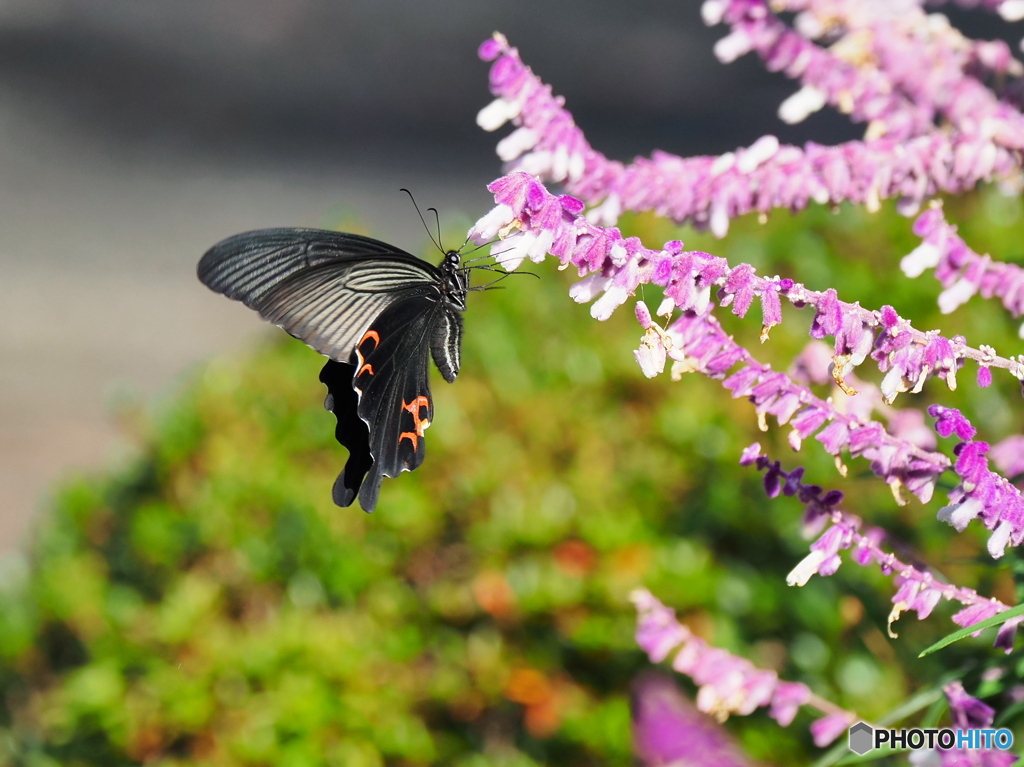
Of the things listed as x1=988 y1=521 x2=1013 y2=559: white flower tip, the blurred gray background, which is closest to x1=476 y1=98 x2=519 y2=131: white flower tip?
x1=988 y1=521 x2=1013 y2=559: white flower tip

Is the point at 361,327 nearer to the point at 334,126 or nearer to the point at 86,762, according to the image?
the point at 86,762

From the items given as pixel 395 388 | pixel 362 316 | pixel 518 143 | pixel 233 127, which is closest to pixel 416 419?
pixel 395 388

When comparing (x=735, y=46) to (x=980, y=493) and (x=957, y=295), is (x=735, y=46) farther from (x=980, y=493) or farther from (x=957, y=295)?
(x=980, y=493)

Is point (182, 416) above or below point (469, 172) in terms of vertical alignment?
below

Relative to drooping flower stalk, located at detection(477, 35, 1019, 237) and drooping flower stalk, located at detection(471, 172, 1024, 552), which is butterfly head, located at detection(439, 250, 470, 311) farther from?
drooping flower stalk, located at detection(471, 172, 1024, 552)

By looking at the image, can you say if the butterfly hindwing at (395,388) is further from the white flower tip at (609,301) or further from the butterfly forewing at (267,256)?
the white flower tip at (609,301)

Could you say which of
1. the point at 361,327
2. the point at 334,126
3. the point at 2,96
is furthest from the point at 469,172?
the point at 361,327
